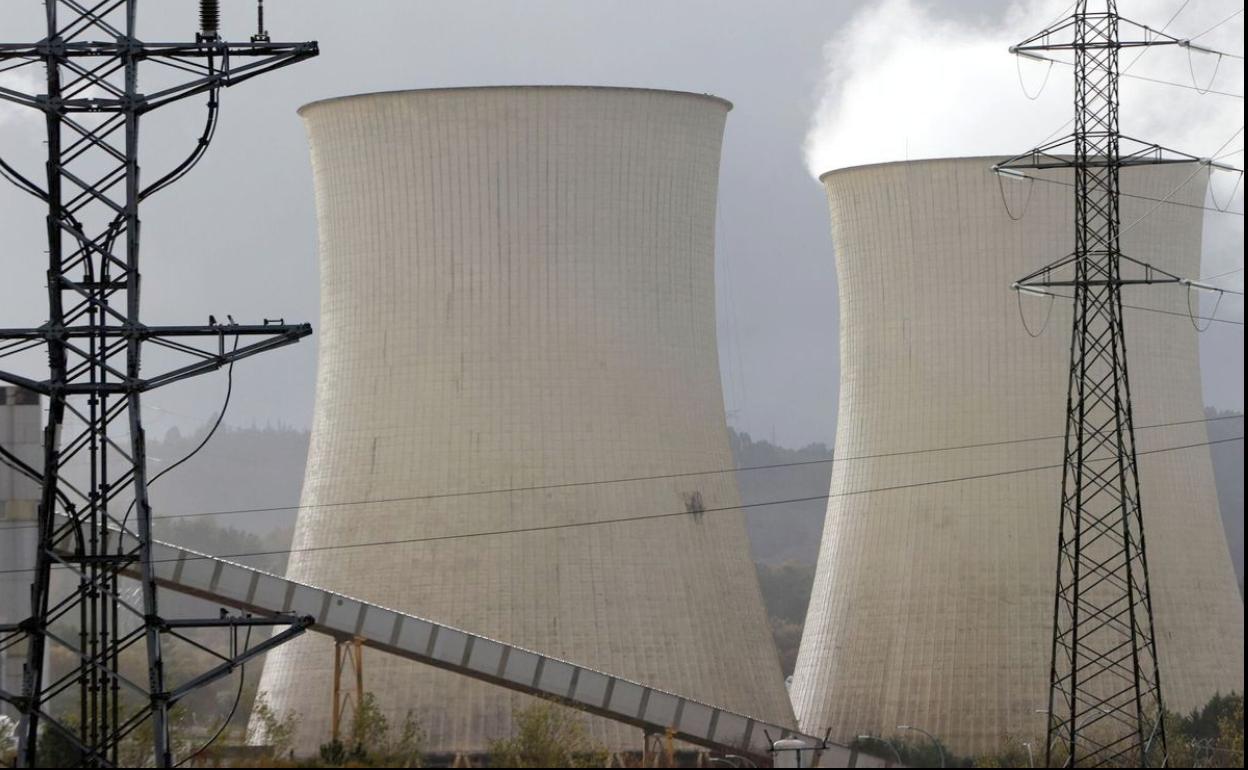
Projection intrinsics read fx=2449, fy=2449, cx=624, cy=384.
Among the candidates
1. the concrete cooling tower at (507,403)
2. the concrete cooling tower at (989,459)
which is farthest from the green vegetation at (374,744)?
the concrete cooling tower at (989,459)

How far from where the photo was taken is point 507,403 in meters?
24.8

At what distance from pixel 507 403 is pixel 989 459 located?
5.93 metres

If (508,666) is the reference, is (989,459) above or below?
above

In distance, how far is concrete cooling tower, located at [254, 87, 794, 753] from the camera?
80.7 ft

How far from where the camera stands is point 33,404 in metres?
22.6

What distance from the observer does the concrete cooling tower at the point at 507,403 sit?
2461 cm

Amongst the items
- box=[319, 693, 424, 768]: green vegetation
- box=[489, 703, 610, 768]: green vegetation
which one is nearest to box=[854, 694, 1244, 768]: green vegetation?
box=[489, 703, 610, 768]: green vegetation

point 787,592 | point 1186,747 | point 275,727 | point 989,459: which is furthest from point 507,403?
point 787,592

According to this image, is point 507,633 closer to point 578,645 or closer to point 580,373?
point 578,645

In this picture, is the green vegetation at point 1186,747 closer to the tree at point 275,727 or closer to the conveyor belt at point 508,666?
the conveyor belt at point 508,666

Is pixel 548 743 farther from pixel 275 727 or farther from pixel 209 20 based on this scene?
pixel 209 20

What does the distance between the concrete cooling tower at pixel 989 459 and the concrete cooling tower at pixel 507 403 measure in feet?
11.2

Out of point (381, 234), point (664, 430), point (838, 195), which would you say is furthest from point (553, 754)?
point (838, 195)

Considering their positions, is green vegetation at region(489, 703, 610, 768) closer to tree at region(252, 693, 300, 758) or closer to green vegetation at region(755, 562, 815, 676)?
tree at region(252, 693, 300, 758)
